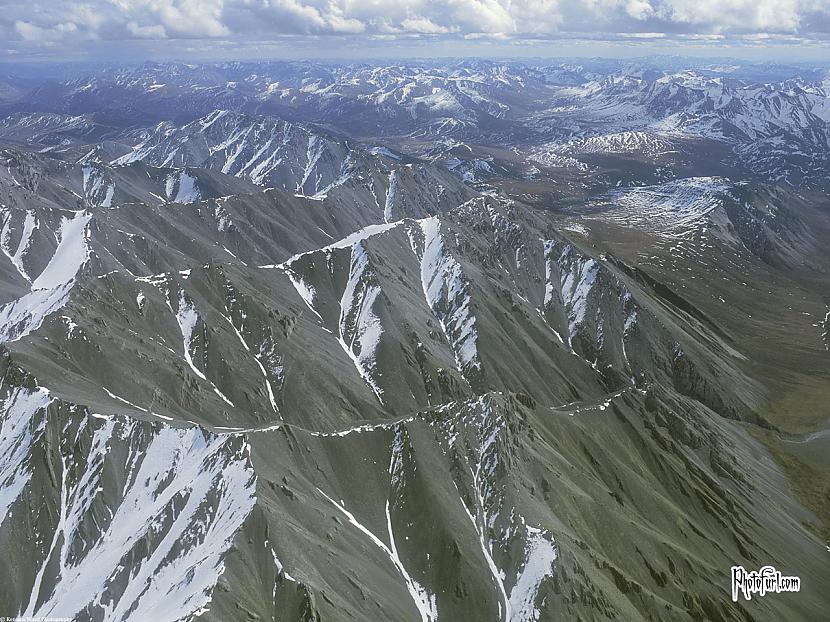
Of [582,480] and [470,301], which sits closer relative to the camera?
[582,480]

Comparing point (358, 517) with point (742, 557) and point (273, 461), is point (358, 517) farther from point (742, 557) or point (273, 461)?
point (742, 557)

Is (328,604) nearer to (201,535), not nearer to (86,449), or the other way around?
(201,535)

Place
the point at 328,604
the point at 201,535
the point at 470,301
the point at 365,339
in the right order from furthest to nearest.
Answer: the point at 470,301 → the point at 365,339 → the point at 201,535 → the point at 328,604

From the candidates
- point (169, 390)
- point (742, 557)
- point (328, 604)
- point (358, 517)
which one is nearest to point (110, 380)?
point (169, 390)

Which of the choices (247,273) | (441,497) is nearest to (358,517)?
(441,497)

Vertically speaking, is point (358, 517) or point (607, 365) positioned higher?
point (358, 517)

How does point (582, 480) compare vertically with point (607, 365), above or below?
above

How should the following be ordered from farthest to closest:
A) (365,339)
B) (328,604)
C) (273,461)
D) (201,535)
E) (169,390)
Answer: (365,339), (169,390), (273,461), (201,535), (328,604)

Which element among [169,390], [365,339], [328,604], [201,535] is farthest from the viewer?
[365,339]

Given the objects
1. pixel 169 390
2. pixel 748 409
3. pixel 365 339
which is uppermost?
pixel 169 390
